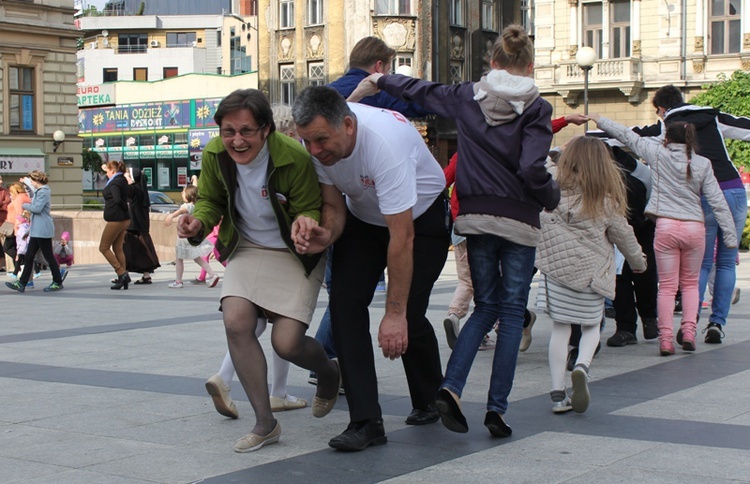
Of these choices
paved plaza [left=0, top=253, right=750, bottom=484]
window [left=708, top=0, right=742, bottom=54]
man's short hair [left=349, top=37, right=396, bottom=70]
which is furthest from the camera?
window [left=708, top=0, right=742, bottom=54]

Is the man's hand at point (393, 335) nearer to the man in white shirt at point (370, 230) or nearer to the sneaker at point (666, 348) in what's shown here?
the man in white shirt at point (370, 230)

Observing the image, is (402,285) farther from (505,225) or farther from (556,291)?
(556,291)

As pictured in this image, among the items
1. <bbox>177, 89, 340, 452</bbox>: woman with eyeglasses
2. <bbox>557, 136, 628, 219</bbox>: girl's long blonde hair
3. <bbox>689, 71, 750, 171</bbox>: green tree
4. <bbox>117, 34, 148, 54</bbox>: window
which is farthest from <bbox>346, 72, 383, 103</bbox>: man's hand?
<bbox>117, 34, 148, 54</bbox>: window

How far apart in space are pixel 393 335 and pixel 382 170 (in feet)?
2.40

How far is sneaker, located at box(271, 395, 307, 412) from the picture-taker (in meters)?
6.18

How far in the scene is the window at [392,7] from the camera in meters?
46.4

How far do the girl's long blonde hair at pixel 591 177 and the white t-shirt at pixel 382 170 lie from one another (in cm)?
158

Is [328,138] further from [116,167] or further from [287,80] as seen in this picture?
[287,80]

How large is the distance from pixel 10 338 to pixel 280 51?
40.4 metres

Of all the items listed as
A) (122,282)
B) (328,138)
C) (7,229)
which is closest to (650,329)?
(328,138)

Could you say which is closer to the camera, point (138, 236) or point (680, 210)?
point (680, 210)

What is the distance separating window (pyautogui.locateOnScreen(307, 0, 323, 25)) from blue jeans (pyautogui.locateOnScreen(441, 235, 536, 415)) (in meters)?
43.2

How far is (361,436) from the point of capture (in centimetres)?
511

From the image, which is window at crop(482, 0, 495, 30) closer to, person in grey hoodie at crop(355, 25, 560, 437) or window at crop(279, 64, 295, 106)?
window at crop(279, 64, 295, 106)
